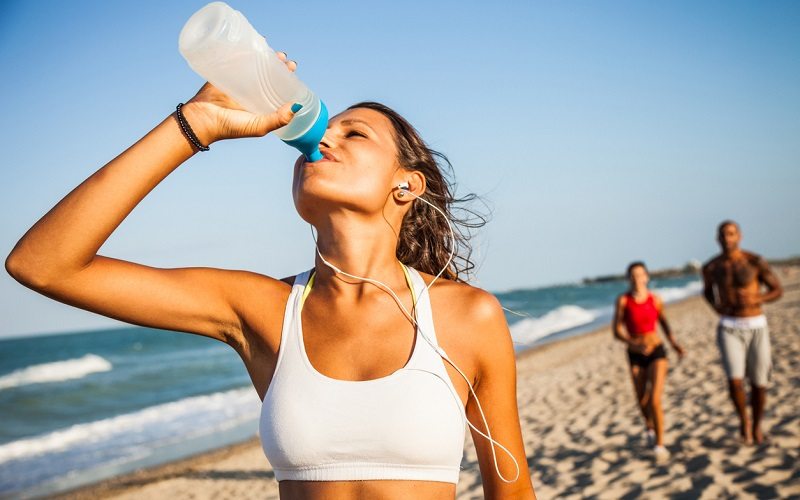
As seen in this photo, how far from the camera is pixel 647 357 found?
293 inches

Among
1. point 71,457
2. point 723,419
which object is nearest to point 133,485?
point 71,457

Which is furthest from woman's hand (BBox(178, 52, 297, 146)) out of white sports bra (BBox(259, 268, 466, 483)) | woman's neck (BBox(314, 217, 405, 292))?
white sports bra (BBox(259, 268, 466, 483))

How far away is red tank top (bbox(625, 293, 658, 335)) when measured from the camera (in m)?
7.58

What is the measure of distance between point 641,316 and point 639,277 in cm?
56

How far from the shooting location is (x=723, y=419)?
26.4 ft

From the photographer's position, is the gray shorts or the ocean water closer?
the gray shorts

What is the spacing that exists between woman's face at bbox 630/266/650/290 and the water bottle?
258 inches

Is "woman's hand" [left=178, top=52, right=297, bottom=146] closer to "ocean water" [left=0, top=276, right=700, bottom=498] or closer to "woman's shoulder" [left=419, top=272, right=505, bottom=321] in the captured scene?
"woman's shoulder" [left=419, top=272, right=505, bottom=321]

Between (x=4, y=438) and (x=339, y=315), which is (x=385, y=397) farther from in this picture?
(x=4, y=438)

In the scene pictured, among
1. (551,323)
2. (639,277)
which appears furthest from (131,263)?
(551,323)

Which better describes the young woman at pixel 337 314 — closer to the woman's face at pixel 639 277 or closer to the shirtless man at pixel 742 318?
the shirtless man at pixel 742 318

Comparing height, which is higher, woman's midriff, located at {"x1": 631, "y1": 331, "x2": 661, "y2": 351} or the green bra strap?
the green bra strap

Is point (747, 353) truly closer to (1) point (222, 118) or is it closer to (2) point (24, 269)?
(1) point (222, 118)

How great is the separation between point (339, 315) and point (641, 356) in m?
6.20
